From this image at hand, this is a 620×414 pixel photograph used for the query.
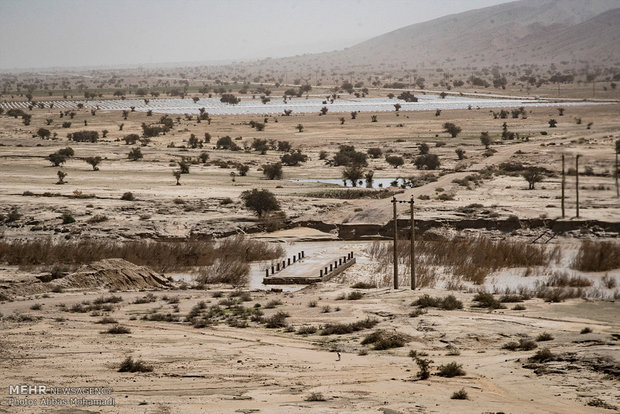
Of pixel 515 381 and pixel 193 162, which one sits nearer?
pixel 515 381

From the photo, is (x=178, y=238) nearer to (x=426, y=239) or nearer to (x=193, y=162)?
(x=426, y=239)

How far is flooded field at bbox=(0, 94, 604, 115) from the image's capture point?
122 m

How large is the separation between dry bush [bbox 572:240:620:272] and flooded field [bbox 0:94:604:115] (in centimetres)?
8135

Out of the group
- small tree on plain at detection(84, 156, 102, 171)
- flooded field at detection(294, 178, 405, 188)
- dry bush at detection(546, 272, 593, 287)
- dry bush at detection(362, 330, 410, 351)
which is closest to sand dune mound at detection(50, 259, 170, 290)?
dry bush at detection(362, 330, 410, 351)

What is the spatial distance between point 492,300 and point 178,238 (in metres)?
20.1

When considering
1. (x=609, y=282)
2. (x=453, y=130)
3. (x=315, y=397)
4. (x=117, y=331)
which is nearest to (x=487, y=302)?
(x=609, y=282)

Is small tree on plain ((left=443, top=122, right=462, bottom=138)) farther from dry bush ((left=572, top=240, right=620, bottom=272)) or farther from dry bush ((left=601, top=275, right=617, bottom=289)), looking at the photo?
dry bush ((left=601, top=275, right=617, bottom=289))

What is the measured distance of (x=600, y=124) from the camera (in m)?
82.9

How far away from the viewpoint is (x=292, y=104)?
446 ft

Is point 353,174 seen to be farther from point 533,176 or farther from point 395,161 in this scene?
point 533,176

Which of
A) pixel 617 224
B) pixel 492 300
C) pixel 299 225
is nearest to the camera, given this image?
pixel 492 300

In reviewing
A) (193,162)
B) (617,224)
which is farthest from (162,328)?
(193,162)

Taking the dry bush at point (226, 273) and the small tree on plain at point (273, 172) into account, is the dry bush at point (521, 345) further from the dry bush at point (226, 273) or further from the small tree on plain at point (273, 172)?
the small tree on plain at point (273, 172)

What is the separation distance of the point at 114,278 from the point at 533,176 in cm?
3030
